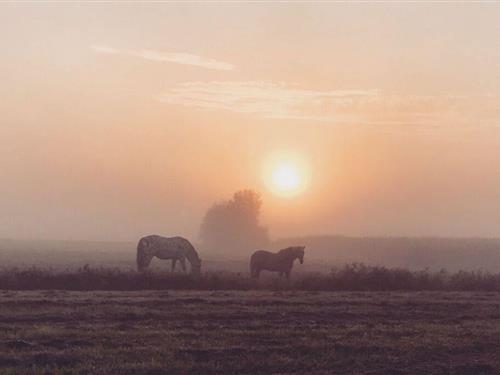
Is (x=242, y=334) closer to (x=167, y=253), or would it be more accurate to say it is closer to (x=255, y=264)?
(x=255, y=264)

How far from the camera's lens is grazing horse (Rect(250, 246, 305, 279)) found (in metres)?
45.8

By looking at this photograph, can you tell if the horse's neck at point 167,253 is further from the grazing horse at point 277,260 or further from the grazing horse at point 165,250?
the grazing horse at point 277,260

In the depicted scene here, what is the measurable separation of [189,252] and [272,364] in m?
34.1

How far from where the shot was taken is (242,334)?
19.8 meters

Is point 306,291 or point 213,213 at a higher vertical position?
→ point 213,213

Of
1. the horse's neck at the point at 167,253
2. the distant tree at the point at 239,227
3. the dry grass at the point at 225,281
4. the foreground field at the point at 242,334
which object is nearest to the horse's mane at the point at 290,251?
the horse's neck at the point at 167,253

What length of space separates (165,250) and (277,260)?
736cm

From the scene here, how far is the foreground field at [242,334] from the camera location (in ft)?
52.7

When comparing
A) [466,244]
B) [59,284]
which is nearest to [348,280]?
[59,284]

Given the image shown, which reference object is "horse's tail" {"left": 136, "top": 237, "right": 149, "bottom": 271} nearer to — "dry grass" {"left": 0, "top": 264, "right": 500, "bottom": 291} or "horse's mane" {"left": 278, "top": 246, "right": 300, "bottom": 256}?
"horse's mane" {"left": 278, "top": 246, "right": 300, "bottom": 256}

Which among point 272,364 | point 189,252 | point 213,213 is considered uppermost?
point 213,213

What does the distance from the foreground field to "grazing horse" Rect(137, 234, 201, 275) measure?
18080 mm

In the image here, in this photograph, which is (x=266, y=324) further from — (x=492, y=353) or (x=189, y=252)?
(x=189, y=252)

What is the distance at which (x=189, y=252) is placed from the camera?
49906 millimetres
